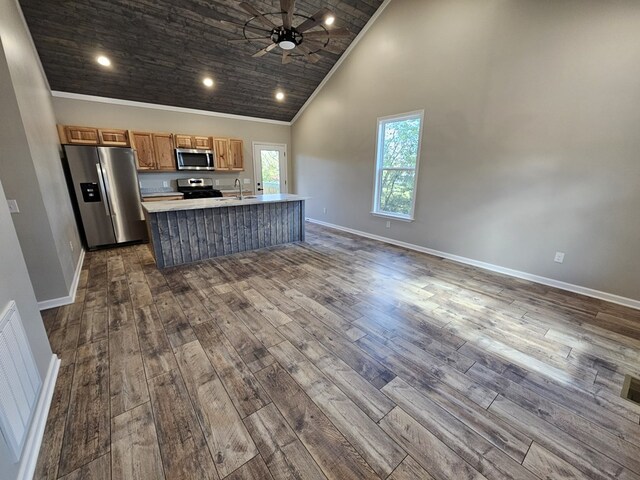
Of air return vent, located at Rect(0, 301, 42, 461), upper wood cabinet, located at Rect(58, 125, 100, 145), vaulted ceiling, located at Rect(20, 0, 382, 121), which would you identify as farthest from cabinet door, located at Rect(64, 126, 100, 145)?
air return vent, located at Rect(0, 301, 42, 461)

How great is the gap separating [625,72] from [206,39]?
5241mm

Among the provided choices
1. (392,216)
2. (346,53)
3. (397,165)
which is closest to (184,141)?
(346,53)

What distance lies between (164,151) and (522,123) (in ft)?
19.8

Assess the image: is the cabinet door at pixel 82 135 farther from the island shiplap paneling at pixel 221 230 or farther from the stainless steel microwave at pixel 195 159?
the island shiplap paneling at pixel 221 230

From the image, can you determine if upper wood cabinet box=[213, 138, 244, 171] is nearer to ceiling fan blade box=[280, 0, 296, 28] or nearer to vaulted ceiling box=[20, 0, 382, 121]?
vaulted ceiling box=[20, 0, 382, 121]

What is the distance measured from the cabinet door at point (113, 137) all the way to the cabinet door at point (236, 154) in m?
1.98

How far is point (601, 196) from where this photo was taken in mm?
2779

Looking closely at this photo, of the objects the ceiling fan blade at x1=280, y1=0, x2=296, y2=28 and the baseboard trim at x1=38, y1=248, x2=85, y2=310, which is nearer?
the ceiling fan blade at x1=280, y1=0, x2=296, y2=28

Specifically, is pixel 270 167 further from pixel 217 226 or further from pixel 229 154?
pixel 217 226

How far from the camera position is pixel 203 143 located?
5738 mm

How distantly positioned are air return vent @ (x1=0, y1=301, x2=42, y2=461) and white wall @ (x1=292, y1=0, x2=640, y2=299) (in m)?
4.56

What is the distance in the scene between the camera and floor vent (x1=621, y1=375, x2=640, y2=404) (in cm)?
165

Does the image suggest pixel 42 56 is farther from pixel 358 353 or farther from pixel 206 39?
pixel 358 353

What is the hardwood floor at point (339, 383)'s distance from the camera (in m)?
1.26
